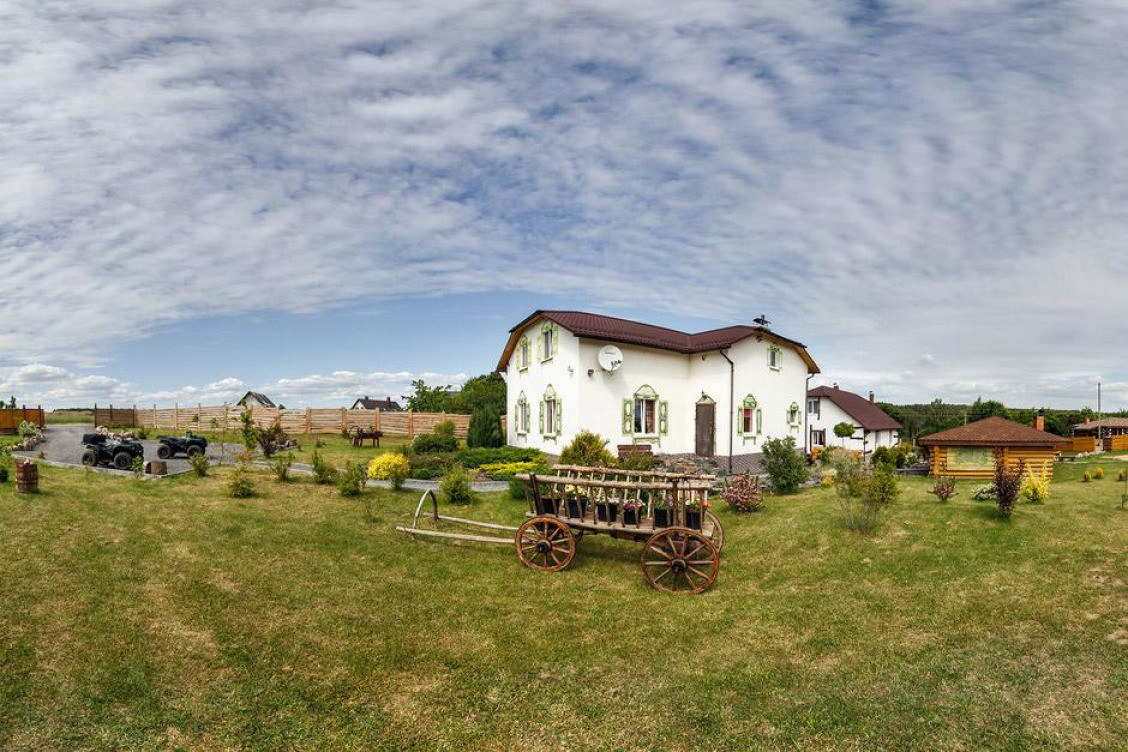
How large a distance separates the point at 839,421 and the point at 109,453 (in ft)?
133

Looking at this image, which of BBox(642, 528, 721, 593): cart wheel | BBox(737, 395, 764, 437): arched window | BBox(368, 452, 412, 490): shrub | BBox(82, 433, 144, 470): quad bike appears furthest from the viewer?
BBox(737, 395, 764, 437): arched window

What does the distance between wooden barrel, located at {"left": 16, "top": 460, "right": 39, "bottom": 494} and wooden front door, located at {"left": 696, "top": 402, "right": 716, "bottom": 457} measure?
2036cm

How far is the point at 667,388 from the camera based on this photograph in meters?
24.0

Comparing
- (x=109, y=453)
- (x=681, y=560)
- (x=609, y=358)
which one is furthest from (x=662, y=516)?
(x=109, y=453)

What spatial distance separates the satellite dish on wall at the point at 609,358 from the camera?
2184cm

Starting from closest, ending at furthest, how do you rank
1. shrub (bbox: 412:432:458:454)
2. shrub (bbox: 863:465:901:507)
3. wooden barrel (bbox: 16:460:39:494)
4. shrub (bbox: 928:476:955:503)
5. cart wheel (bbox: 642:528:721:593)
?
cart wheel (bbox: 642:528:721:593)
shrub (bbox: 863:465:901:507)
wooden barrel (bbox: 16:460:39:494)
shrub (bbox: 928:476:955:503)
shrub (bbox: 412:432:458:454)

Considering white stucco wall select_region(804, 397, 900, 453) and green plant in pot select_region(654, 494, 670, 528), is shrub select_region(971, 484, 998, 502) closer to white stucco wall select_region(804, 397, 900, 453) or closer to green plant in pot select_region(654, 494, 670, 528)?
green plant in pot select_region(654, 494, 670, 528)

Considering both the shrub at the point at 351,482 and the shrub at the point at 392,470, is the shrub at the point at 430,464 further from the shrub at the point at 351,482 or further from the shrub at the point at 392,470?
the shrub at the point at 351,482

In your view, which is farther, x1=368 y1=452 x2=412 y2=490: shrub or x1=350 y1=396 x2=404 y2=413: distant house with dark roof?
x1=350 y1=396 x2=404 y2=413: distant house with dark roof

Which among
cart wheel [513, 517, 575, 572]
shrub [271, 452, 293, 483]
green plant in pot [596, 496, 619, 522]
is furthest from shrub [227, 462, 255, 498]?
green plant in pot [596, 496, 619, 522]

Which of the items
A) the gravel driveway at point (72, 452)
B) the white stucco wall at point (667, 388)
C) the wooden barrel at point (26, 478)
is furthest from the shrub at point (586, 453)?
the wooden barrel at point (26, 478)

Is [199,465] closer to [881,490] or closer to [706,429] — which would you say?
→ [881,490]

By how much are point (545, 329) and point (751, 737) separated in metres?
19.5

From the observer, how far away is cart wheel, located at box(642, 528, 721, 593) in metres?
9.21
